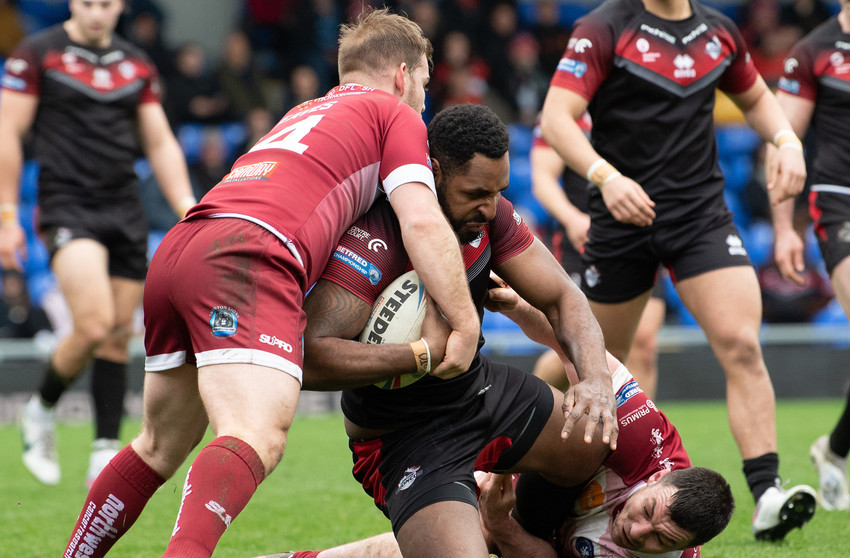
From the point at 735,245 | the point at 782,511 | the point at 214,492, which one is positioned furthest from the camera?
the point at 735,245

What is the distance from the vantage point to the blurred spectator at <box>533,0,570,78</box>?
48.9 ft

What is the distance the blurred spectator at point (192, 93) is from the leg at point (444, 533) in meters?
10.4

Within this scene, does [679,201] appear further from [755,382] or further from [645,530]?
[645,530]

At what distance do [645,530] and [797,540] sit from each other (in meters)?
1.28

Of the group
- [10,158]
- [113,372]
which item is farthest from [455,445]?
[10,158]

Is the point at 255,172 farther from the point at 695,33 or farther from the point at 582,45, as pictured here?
the point at 695,33

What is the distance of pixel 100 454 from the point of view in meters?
6.18

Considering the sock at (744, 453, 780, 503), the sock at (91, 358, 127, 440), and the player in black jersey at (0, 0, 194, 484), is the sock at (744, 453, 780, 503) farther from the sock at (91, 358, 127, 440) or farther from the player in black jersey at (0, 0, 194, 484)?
the sock at (91, 358, 127, 440)

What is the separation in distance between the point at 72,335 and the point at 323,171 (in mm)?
3494

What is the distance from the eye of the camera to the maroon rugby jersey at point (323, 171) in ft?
11.0

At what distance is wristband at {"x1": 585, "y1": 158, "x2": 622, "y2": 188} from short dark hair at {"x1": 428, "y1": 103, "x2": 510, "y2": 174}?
1.28 meters

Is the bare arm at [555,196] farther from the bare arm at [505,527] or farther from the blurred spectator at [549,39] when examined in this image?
the blurred spectator at [549,39]

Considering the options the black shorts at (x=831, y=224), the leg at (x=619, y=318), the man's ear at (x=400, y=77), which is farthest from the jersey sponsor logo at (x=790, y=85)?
the man's ear at (x=400, y=77)

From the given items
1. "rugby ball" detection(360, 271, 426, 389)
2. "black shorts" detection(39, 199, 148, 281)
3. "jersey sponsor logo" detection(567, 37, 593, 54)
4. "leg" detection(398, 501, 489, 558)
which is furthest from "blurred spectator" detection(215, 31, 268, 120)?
"leg" detection(398, 501, 489, 558)
